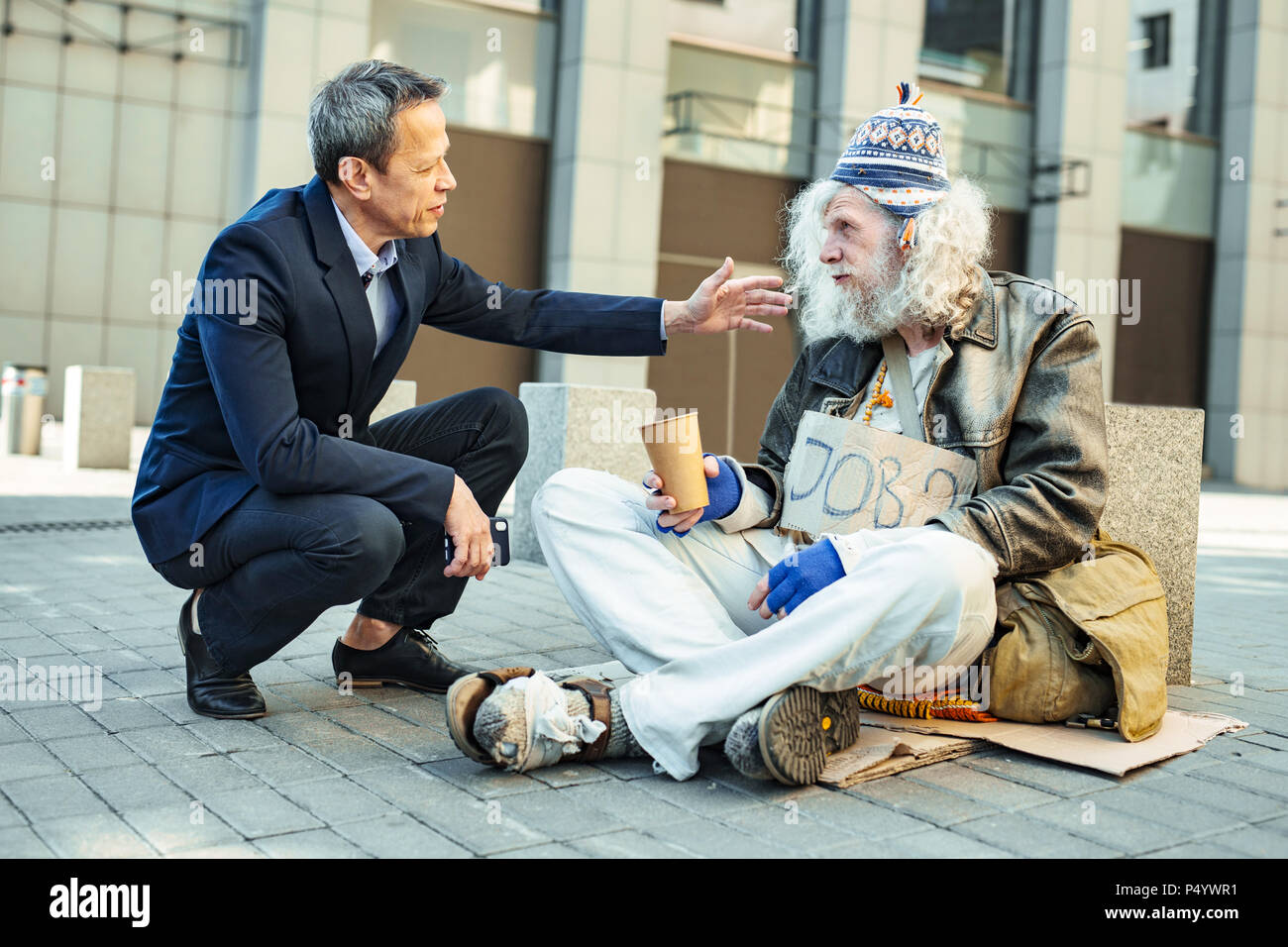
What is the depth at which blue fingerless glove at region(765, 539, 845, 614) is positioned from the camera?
2986 millimetres

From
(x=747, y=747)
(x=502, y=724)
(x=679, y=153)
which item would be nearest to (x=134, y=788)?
(x=502, y=724)

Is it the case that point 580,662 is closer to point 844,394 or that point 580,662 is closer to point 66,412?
point 844,394

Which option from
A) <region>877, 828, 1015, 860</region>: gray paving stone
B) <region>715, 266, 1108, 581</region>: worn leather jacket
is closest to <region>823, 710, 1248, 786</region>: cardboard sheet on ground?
<region>877, 828, 1015, 860</region>: gray paving stone

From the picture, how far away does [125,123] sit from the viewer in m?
14.9

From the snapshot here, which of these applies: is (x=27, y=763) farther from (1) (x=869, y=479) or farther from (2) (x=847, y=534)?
(1) (x=869, y=479)

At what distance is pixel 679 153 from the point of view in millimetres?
16234

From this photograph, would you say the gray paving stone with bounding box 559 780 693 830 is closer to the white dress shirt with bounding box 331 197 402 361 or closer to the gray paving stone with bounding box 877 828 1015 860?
the gray paving stone with bounding box 877 828 1015 860

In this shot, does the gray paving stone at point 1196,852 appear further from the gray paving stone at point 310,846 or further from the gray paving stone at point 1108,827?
the gray paving stone at point 310,846

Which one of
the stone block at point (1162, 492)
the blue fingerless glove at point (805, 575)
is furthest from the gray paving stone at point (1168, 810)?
the stone block at point (1162, 492)

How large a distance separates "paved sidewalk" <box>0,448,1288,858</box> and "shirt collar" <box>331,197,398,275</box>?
4.11 feet

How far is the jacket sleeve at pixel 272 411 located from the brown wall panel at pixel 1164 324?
18.0 metres

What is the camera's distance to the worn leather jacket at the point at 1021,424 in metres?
3.16
